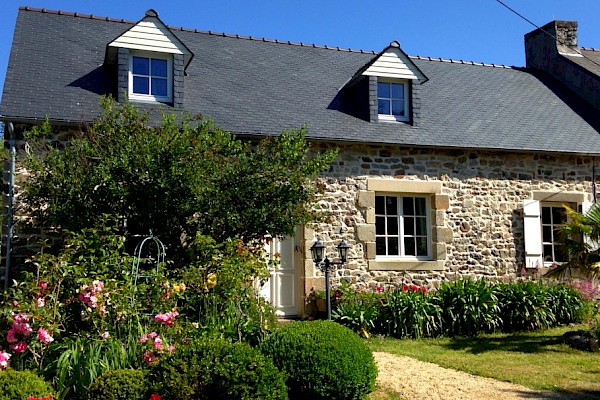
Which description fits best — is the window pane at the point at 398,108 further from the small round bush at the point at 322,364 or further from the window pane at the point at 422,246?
the small round bush at the point at 322,364

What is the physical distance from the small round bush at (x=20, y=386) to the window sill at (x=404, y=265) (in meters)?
6.60

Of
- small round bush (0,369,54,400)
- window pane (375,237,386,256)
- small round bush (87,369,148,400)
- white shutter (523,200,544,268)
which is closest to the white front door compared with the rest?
window pane (375,237,386,256)

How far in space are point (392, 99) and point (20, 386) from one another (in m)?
8.72

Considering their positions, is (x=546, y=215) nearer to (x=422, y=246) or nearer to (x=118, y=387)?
(x=422, y=246)

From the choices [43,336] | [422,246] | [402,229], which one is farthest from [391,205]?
[43,336]

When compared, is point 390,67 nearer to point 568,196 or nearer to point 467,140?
point 467,140

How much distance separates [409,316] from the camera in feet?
30.2

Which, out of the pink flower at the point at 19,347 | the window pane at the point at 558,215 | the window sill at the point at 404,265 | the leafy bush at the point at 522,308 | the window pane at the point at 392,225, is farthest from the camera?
the window pane at the point at 558,215

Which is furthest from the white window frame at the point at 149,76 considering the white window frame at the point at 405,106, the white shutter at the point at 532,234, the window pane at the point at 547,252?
the window pane at the point at 547,252

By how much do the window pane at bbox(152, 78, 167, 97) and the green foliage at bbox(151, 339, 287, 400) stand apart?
6.41m

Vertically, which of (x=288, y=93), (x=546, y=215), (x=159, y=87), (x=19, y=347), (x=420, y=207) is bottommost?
(x=19, y=347)

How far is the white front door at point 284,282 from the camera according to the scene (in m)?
10.5

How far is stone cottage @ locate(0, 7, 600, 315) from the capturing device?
34.0 ft

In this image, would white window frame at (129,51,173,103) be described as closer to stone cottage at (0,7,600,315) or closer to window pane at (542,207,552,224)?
stone cottage at (0,7,600,315)
